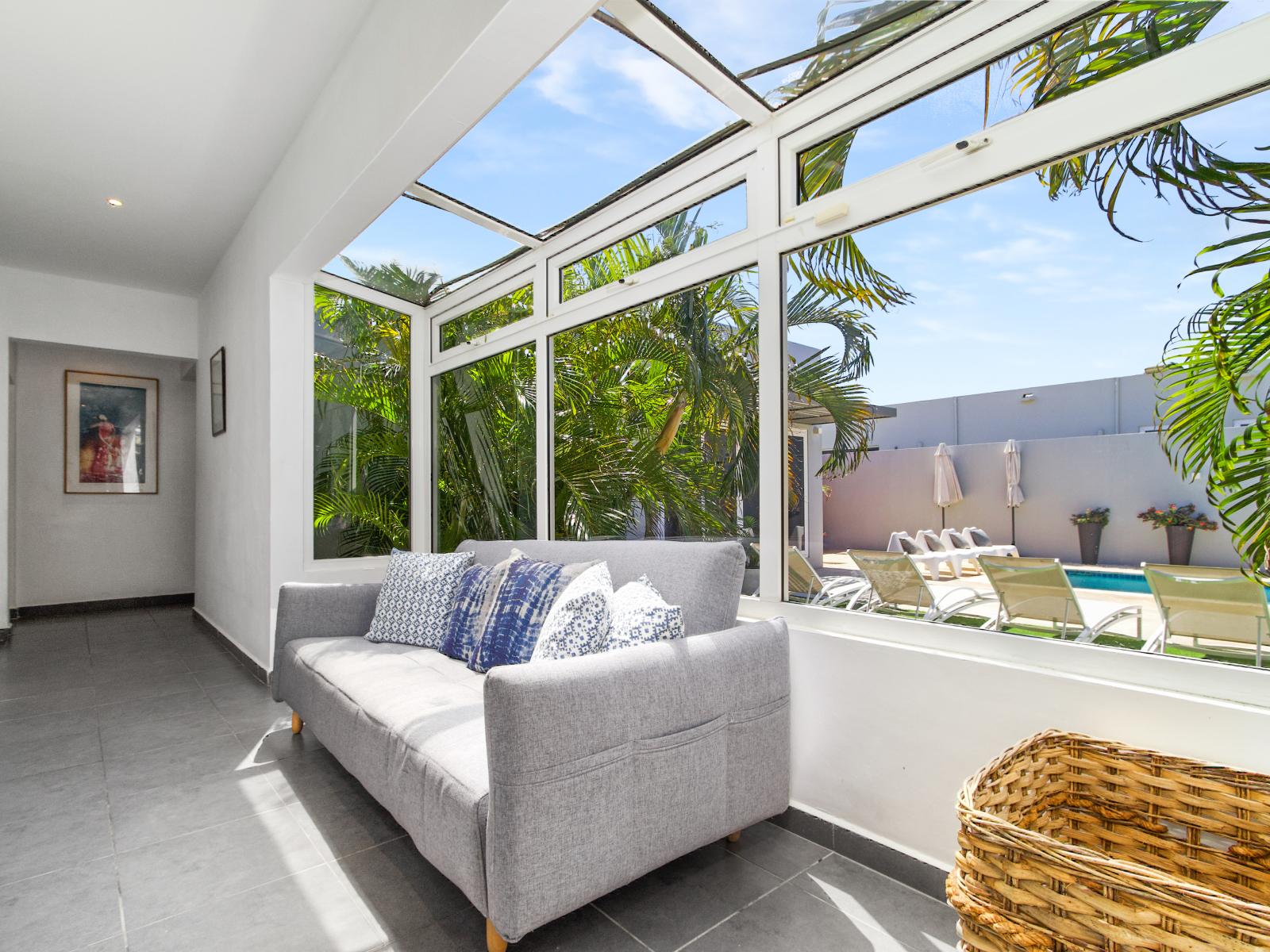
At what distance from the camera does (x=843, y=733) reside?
2047mm

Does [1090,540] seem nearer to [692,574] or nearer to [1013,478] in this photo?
[1013,478]

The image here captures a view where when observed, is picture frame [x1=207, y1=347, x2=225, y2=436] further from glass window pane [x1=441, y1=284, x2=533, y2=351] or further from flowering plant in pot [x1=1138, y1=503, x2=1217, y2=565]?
flowering plant in pot [x1=1138, y1=503, x2=1217, y2=565]

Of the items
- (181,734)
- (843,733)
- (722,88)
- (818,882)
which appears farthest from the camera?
(181,734)

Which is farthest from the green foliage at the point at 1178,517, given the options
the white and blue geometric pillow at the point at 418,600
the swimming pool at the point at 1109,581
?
the white and blue geometric pillow at the point at 418,600

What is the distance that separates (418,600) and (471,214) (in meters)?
1.91

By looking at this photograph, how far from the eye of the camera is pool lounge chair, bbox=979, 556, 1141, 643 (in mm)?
1647

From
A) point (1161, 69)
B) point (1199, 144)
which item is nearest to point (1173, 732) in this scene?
point (1199, 144)

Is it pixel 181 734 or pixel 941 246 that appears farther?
pixel 181 734

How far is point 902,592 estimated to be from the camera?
2041mm

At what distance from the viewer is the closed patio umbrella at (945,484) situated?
1.93 metres

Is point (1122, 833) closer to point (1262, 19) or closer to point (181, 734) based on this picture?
point (1262, 19)

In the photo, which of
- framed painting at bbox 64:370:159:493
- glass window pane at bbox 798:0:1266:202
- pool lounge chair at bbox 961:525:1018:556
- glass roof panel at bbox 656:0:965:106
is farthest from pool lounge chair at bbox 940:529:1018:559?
framed painting at bbox 64:370:159:493

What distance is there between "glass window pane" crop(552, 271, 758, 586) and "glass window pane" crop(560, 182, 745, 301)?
179mm

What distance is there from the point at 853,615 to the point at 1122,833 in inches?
33.5
